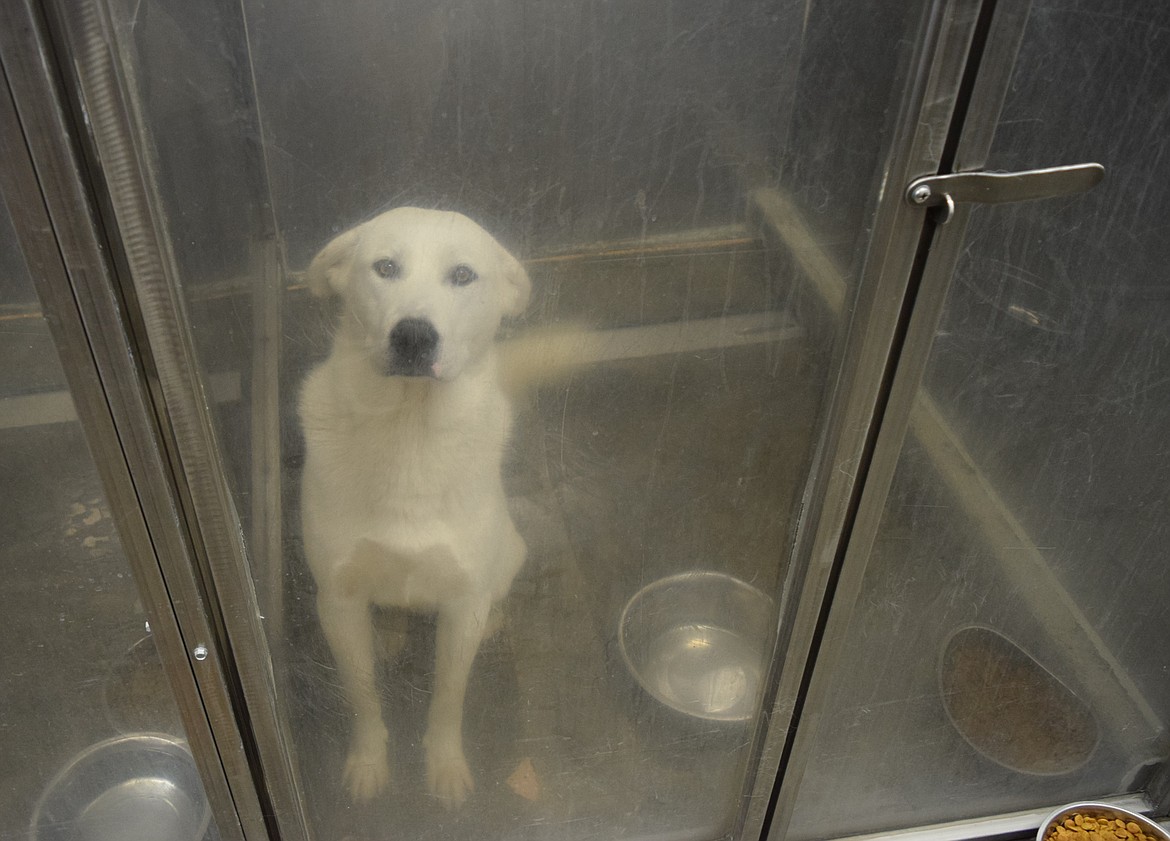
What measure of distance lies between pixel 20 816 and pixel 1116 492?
133cm

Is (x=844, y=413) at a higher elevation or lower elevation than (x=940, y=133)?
lower

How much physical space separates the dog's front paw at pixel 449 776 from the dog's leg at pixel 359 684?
0.06 meters

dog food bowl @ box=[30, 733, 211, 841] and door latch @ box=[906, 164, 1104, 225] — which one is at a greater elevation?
door latch @ box=[906, 164, 1104, 225]

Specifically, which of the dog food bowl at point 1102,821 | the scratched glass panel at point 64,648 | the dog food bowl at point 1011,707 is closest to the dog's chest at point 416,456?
the scratched glass panel at point 64,648

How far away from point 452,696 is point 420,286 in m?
0.53

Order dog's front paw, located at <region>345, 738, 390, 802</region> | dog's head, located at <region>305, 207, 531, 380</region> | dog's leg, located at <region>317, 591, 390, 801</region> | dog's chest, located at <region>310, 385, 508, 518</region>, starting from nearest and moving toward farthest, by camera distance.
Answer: dog's head, located at <region>305, 207, 531, 380</region>, dog's chest, located at <region>310, 385, 508, 518</region>, dog's leg, located at <region>317, 591, 390, 801</region>, dog's front paw, located at <region>345, 738, 390, 802</region>

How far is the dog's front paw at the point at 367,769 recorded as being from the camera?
1051mm

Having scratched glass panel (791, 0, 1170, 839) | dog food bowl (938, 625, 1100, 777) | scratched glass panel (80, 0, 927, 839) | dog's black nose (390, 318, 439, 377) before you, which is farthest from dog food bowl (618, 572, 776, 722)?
dog's black nose (390, 318, 439, 377)

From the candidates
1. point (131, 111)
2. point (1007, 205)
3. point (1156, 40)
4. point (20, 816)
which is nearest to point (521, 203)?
point (131, 111)

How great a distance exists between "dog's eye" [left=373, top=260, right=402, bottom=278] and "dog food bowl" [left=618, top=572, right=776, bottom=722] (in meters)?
0.46

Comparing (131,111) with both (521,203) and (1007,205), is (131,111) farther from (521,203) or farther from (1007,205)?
(1007,205)

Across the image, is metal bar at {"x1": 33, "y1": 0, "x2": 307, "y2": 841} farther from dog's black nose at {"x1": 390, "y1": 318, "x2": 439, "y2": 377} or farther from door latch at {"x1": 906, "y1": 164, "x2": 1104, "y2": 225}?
door latch at {"x1": 906, "y1": 164, "x2": 1104, "y2": 225}

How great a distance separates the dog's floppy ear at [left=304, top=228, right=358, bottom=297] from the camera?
696 millimetres

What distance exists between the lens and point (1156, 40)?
27.0 inches
